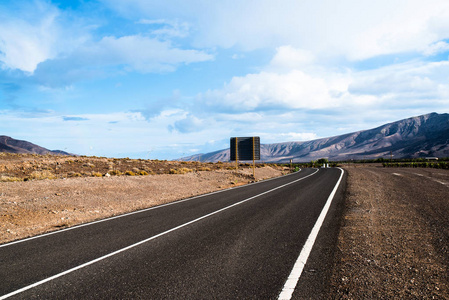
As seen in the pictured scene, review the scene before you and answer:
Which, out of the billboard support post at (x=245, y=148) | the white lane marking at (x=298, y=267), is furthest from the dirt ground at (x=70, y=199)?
the white lane marking at (x=298, y=267)

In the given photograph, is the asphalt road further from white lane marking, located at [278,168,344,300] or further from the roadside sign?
the roadside sign

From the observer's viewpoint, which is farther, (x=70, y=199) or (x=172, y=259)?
(x=70, y=199)

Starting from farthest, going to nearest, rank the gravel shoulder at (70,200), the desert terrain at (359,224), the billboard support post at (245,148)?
the billboard support post at (245,148) < the gravel shoulder at (70,200) < the desert terrain at (359,224)

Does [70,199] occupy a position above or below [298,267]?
below

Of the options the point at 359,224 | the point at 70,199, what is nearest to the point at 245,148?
the point at 70,199

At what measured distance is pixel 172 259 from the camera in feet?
17.9

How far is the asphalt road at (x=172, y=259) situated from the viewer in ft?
13.9

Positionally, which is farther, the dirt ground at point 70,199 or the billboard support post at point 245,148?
the billboard support post at point 245,148

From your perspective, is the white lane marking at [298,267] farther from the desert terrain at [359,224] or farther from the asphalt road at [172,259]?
the desert terrain at [359,224]

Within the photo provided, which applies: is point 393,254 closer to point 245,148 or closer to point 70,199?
point 70,199

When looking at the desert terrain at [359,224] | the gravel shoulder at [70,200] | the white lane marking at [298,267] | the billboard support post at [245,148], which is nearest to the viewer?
the white lane marking at [298,267]

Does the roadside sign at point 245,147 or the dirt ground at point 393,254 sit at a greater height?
the roadside sign at point 245,147

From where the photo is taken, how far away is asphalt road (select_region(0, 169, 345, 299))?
423cm

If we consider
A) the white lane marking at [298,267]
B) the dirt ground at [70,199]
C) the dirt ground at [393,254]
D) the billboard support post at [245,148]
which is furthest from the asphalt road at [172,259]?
the billboard support post at [245,148]
